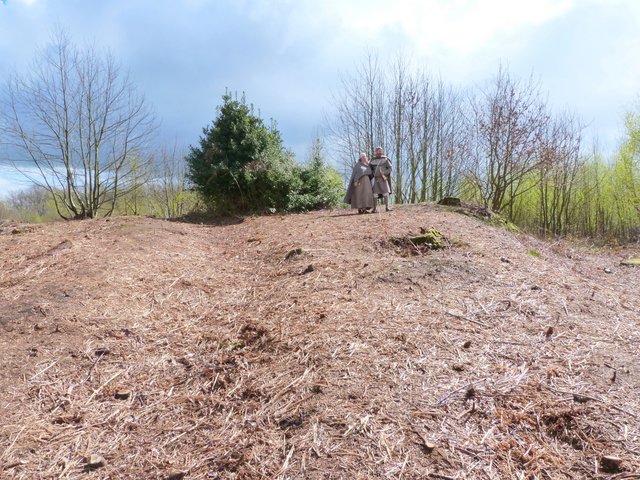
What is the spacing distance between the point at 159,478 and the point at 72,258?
3912 millimetres

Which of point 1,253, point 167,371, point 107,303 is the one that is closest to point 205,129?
point 1,253

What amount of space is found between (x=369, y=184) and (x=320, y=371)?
7.58 meters

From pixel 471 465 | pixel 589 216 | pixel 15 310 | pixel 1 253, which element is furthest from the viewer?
pixel 589 216

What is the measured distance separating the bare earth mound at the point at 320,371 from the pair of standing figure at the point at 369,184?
4811 millimetres

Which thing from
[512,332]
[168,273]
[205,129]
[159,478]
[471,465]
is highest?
[205,129]

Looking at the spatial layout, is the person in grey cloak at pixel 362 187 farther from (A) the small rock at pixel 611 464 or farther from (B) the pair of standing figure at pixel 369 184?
(A) the small rock at pixel 611 464

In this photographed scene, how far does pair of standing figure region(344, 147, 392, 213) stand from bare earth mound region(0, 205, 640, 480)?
4.81 meters

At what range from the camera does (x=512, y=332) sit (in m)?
3.10

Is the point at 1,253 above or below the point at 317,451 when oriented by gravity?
above

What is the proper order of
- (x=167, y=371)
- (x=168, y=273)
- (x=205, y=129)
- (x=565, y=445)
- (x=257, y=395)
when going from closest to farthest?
(x=565, y=445) → (x=257, y=395) → (x=167, y=371) → (x=168, y=273) → (x=205, y=129)

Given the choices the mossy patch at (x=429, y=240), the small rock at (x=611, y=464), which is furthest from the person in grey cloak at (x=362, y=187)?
the small rock at (x=611, y=464)

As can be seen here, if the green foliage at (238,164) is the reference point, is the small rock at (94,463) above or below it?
below

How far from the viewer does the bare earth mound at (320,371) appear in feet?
6.64

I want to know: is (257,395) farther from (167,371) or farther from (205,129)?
(205,129)
